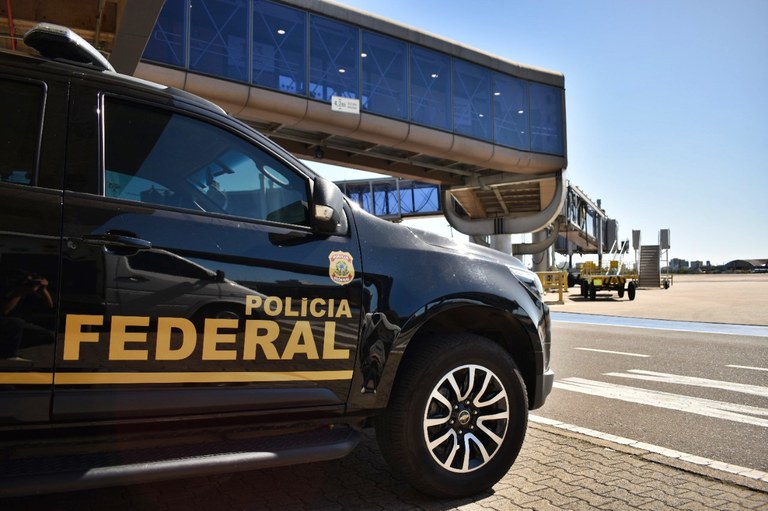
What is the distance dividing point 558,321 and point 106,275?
1381 centimetres

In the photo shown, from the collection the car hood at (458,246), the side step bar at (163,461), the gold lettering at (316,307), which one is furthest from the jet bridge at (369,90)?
the side step bar at (163,461)

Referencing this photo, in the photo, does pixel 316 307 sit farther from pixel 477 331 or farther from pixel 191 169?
pixel 477 331

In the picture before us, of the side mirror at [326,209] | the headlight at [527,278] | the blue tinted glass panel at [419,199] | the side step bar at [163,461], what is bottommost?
the side step bar at [163,461]

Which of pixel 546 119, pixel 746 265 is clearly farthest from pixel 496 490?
pixel 746 265

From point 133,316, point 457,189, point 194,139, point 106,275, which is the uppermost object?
point 457,189

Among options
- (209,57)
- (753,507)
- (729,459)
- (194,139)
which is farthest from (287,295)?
(209,57)

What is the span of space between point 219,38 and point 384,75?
7.81m

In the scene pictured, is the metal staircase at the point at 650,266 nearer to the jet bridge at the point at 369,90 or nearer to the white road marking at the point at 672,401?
the jet bridge at the point at 369,90

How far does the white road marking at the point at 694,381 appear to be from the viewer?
5.76 meters

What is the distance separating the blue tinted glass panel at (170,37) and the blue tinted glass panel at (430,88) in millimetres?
A: 10804

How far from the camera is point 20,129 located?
2.26m

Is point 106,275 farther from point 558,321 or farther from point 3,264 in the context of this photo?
point 558,321

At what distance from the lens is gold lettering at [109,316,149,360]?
7.27 ft

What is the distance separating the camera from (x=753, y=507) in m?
2.87
